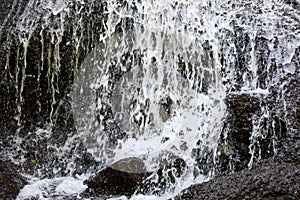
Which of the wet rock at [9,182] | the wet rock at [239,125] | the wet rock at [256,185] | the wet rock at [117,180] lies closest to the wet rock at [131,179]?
the wet rock at [117,180]

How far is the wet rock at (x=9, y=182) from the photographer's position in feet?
17.9

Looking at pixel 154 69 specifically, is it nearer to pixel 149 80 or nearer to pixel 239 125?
pixel 149 80

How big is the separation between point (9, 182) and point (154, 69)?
120 inches

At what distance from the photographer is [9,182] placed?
5676 mm

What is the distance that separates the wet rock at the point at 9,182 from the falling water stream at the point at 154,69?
23.6 inches

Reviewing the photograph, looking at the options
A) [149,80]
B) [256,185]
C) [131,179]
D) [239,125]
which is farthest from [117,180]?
[149,80]

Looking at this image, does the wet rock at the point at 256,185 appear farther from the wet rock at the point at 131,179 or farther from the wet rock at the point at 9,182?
the wet rock at the point at 9,182

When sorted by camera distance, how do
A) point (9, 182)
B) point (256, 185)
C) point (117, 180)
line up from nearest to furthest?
1. point (256, 185)
2. point (9, 182)
3. point (117, 180)

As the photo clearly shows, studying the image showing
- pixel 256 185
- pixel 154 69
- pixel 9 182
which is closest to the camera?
pixel 256 185

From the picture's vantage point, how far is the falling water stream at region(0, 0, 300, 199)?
22.7 ft

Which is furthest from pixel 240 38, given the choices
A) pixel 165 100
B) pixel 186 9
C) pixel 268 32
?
pixel 165 100

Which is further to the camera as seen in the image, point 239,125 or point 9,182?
point 239,125

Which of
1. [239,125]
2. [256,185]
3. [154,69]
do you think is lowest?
[256,185]

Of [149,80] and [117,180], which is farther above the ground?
[149,80]
